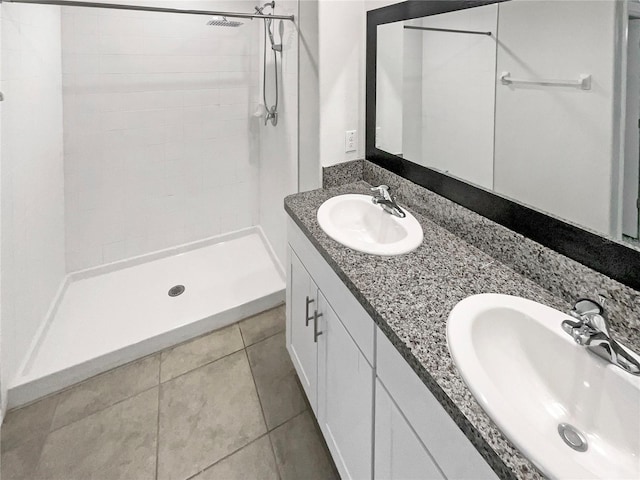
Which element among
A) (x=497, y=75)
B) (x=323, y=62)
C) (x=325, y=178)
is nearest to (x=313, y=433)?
(x=325, y=178)

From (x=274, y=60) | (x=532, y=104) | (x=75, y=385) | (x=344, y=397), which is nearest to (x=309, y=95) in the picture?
(x=274, y=60)

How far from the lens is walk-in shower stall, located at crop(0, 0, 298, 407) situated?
5.71 ft

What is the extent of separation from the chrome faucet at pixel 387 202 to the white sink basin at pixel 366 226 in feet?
0.06

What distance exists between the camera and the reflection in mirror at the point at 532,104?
824 mm

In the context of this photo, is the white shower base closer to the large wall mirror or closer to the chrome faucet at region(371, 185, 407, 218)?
the chrome faucet at region(371, 185, 407, 218)

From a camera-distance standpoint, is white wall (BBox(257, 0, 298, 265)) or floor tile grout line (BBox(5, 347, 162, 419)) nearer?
floor tile grout line (BBox(5, 347, 162, 419))

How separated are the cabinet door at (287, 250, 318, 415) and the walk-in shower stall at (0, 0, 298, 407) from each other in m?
0.71

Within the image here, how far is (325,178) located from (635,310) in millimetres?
1295

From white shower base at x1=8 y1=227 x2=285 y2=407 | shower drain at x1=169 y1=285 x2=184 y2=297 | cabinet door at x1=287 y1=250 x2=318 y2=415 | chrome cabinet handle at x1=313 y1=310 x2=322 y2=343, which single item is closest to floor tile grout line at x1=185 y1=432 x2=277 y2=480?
cabinet door at x1=287 y1=250 x2=318 y2=415

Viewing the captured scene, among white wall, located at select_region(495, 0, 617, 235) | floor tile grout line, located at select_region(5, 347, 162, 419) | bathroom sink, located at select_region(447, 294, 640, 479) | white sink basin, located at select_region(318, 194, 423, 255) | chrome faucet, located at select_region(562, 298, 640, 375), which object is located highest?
white wall, located at select_region(495, 0, 617, 235)

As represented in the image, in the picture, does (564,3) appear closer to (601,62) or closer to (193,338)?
(601,62)

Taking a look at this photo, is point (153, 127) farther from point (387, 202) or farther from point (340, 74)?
point (387, 202)

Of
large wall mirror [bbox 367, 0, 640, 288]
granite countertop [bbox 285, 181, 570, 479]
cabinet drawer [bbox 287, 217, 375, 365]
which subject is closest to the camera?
granite countertop [bbox 285, 181, 570, 479]

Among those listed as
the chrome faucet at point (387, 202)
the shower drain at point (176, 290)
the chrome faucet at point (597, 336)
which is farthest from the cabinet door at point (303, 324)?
the shower drain at point (176, 290)
